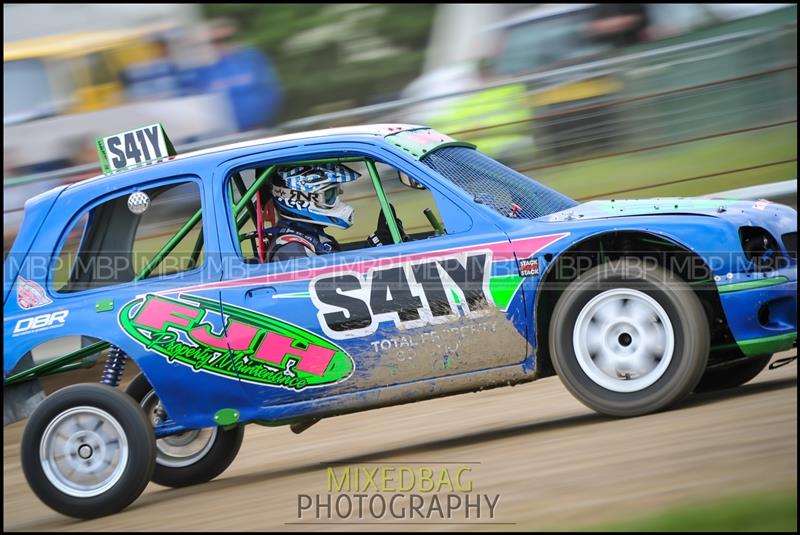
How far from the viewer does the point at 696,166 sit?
1104 centimetres

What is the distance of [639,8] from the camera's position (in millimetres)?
13742

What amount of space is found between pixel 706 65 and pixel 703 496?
7.14m

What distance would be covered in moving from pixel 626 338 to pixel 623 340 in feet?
0.06

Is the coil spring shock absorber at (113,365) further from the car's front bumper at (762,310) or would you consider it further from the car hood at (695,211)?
the car's front bumper at (762,310)

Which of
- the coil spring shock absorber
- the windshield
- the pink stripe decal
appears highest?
the windshield

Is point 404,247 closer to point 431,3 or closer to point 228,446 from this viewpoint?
point 228,446

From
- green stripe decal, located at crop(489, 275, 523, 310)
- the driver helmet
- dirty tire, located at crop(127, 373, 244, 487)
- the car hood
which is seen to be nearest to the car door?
green stripe decal, located at crop(489, 275, 523, 310)

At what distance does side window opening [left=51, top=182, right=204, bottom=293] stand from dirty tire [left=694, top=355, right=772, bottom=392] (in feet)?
9.57

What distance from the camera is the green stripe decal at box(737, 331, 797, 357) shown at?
5746 mm

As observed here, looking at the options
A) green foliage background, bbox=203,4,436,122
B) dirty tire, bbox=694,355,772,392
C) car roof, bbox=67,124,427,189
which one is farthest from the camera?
green foliage background, bbox=203,4,436,122

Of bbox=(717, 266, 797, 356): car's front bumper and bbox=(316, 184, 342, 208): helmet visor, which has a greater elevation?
bbox=(316, 184, 342, 208): helmet visor

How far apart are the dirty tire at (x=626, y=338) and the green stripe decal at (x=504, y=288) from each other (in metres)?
0.23

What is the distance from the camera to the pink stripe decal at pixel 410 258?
602cm

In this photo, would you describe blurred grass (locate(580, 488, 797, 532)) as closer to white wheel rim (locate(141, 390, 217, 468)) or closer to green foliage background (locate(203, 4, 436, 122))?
white wheel rim (locate(141, 390, 217, 468))
